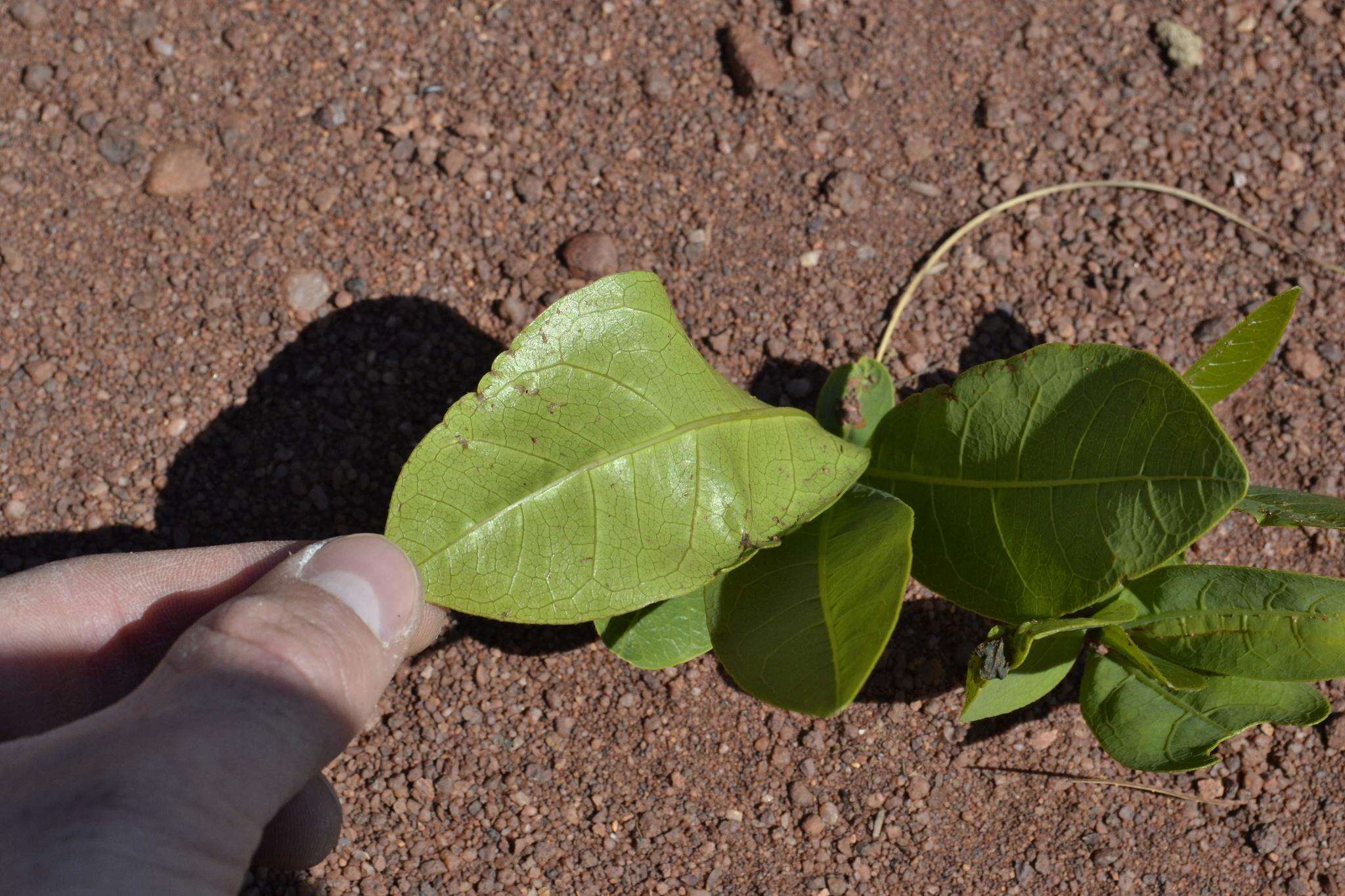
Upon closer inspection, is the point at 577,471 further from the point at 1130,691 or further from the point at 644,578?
the point at 1130,691

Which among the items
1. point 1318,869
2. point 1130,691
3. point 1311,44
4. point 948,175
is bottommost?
point 1318,869

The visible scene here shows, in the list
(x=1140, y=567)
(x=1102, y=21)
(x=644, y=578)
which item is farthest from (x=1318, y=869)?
(x=1102, y=21)

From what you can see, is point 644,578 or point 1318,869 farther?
point 1318,869

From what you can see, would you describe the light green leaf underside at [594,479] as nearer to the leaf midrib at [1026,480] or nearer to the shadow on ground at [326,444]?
the leaf midrib at [1026,480]

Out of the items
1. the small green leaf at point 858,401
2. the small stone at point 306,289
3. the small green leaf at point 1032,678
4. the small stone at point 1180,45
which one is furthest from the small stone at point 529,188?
the small stone at point 1180,45

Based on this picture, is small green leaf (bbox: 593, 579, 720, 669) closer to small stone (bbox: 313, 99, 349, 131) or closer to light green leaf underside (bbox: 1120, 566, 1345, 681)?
light green leaf underside (bbox: 1120, 566, 1345, 681)

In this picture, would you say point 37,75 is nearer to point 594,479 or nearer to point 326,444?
point 326,444
